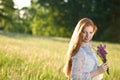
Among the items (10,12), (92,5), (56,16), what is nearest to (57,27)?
(56,16)

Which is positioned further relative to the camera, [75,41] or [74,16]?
[74,16]

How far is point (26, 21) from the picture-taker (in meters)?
77.6

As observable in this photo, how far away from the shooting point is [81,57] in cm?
529

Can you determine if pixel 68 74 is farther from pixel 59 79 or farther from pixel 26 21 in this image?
pixel 26 21

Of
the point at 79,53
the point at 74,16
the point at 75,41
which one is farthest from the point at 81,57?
the point at 74,16

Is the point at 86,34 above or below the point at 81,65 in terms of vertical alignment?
above

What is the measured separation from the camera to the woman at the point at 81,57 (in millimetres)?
5254

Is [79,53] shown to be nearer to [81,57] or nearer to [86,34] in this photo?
[81,57]

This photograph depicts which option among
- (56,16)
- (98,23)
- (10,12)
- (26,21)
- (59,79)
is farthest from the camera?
(26,21)

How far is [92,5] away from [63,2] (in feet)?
13.5

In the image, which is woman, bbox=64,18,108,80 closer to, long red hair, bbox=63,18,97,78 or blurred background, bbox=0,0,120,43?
long red hair, bbox=63,18,97,78

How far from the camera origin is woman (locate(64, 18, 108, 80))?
17.2 feet

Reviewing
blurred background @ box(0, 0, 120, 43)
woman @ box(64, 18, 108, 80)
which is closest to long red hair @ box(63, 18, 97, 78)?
woman @ box(64, 18, 108, 80)

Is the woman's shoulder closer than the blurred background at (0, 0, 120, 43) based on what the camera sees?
Yes
